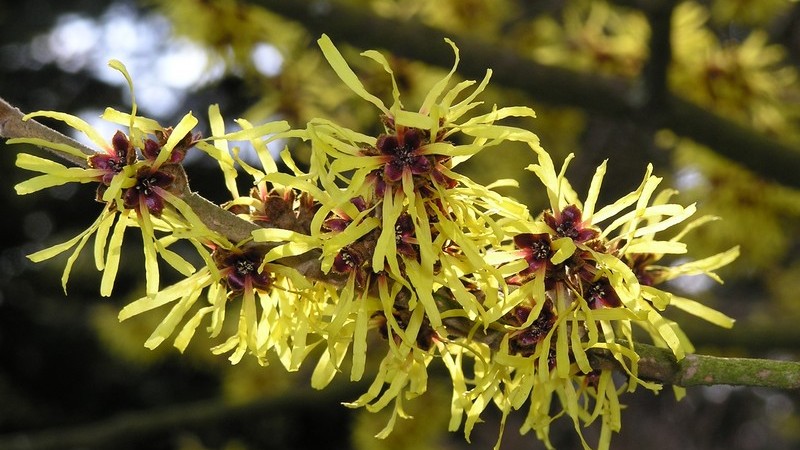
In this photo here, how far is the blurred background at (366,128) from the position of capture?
2551mm

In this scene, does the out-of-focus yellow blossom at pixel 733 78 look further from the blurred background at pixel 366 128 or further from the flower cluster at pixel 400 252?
the flower cluster at pixel 400 252

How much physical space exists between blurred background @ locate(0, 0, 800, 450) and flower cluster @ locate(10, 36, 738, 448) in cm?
141

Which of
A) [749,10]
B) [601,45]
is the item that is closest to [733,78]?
[749,10]

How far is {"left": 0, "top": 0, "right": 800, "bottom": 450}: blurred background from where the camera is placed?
2.55 m

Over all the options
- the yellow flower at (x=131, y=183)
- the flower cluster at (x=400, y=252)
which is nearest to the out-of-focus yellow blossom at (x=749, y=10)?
the flower cluster at (x=400, y=252)

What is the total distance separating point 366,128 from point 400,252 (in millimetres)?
2434

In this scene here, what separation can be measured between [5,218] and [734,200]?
423 centimetres

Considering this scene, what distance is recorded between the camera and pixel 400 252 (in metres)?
1.04

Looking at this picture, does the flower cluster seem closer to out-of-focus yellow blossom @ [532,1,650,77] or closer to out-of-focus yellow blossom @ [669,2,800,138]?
out-of-focus yellow blossom @ [669,2,800,138]

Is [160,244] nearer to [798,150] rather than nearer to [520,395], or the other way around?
[520,395]

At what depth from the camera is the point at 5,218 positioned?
5.46 metres

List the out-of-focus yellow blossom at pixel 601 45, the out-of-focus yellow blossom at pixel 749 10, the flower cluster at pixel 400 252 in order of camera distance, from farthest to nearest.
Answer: the out-of-focus yellow blossom at pixel 601 45 < the out-of-focus yellow blossom at pixel 749 10 < the flower cluster at pixel 400 252

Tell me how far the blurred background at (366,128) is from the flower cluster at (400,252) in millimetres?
1414

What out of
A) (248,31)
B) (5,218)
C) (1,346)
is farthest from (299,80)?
(1,346)
